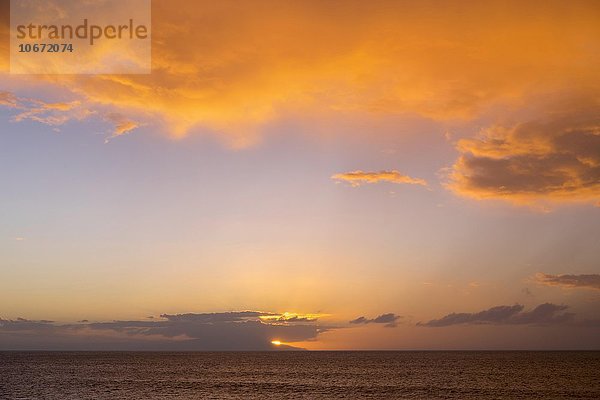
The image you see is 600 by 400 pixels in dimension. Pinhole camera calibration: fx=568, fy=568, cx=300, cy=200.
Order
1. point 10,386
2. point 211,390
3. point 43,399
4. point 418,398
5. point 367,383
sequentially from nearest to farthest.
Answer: point 43,399, point 418,398, point 211,390, point 10,386, point 367,383

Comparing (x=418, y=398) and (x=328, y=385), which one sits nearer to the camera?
(x=418, y=398)

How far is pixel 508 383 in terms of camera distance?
102 meters

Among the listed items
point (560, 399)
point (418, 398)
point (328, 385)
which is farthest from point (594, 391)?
point (328, 385)

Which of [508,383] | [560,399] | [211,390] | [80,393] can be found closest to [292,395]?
[211,390]

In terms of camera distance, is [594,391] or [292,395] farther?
[594,391]

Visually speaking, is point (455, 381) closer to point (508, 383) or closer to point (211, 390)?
point (508, 383)

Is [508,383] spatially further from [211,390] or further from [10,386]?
[10,386]

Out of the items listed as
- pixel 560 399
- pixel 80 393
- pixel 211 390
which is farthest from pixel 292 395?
pixel 560 399

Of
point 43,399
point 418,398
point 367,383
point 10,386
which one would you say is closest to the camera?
point 43,399

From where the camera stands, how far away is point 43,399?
7275 cm

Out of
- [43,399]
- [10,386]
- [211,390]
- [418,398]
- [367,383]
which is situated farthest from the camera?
[367,383]

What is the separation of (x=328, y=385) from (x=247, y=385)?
1387 centimetres

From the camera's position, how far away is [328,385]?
97.1 m

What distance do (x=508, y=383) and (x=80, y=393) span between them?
72341mm
